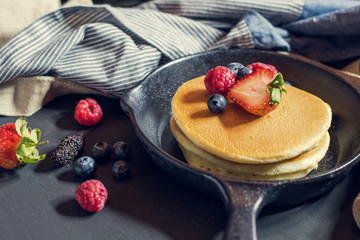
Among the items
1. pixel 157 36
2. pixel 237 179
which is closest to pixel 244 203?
pixel 237 179

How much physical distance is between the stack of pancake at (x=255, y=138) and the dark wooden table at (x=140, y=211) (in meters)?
0.13

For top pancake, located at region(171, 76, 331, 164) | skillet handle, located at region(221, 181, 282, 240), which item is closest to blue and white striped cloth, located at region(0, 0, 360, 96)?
top pancake, located at region(171, 76, 331, 164)

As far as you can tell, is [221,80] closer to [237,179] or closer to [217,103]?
[217,103]

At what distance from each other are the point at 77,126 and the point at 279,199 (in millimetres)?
1045

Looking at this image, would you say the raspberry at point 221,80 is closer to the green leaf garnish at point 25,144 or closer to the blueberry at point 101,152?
the blueberry at point 101,152

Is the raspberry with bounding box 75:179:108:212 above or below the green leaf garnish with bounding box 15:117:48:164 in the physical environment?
below

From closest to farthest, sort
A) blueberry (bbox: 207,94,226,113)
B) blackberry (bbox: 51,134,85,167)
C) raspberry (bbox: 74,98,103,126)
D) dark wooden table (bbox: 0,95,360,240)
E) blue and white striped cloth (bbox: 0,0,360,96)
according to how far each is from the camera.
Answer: dark wooden table (bbox: 0,95,360,240), blueberry (bbox: 207,94,226,113), blackberry (bbox: 51,134,85,167), raspberry (bbox: 74,98,103,126), blue and white striped cloth (bbox: 0,0,360,96)

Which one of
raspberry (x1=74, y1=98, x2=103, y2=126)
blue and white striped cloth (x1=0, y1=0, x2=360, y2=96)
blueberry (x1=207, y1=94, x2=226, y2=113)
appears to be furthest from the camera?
blue and white striped cloth (x1=0, y1=0, x2=360, y2=96)

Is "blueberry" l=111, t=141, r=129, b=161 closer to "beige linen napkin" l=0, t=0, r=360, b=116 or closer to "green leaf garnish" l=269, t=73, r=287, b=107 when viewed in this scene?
"beige linen napkin" l=0, t=0, r=360, b=116

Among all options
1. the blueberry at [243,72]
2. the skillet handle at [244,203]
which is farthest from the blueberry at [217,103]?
the skillet handle at [244,203]

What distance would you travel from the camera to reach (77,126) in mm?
1616

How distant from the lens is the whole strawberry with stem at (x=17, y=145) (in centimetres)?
127

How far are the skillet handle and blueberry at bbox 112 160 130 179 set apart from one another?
47 cm

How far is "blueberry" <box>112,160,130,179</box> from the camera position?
128cm
